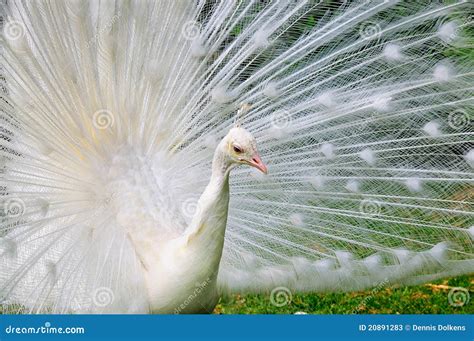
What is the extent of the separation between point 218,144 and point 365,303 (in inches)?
59.6

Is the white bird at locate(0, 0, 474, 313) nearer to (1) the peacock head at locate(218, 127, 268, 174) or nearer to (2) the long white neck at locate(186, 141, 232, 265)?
(2) the long white neck at locate(186, 141, 232, 265)

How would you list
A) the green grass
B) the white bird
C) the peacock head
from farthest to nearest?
the green grass
the white bird
the peacock head

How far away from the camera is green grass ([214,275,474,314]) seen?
164 inches

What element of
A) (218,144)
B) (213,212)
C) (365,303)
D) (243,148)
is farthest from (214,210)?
(365,303)

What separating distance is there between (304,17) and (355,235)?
94 centimetres

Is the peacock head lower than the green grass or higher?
lower

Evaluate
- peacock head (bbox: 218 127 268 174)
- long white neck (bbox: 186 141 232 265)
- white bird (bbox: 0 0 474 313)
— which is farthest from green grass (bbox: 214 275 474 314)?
peacock head (bbox: 218 127 268 174)

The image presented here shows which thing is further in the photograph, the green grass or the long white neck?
the green grass

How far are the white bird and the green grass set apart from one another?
61cm

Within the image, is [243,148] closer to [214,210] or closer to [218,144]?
[214,210]

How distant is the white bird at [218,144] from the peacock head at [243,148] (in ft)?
0.85

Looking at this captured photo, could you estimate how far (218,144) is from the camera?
319cm

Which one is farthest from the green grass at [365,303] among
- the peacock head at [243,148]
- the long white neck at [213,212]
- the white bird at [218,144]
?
the peacock head at [243,148]

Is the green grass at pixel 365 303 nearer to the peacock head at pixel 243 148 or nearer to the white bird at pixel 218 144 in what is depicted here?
the white bird at pixel 218 144
